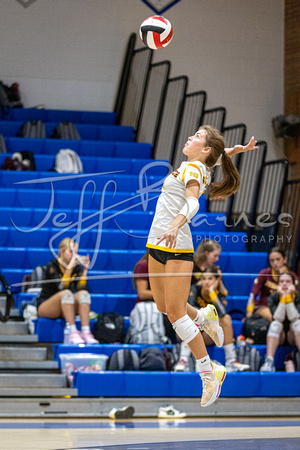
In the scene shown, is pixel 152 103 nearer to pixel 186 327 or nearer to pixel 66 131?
pixel 66 131

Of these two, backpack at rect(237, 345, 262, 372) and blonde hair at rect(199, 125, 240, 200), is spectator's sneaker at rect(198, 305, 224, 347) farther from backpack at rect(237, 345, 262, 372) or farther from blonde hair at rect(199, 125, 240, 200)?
backpack at rect(237, 345, 262, 372)

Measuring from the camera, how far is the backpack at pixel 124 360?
639cm

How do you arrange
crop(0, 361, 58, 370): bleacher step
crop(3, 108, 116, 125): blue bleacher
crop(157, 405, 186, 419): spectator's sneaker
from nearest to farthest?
crop(157, 405, 186, 419): spectator's sneaker
crop(0, 361, 58, 370): bleacher step
crop(3, 108, 116, 125): blue bleacher

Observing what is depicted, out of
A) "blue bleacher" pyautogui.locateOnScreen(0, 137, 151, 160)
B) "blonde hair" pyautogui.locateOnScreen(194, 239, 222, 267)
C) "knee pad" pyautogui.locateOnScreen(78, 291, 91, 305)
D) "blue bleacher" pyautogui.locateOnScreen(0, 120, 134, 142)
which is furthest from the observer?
"blue bleacher" pyautogui.locateOnScreen(0, 120, 134, 142)

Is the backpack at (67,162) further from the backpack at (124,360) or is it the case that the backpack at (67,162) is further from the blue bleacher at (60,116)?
the backpack at (124,360)

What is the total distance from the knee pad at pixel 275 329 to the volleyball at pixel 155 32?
9.43 ft

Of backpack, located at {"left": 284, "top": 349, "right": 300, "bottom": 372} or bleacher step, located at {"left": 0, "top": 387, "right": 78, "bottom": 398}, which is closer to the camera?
bleacher step, located at {"left": 0, "top": 387, "right": 78, "bottom": 398}

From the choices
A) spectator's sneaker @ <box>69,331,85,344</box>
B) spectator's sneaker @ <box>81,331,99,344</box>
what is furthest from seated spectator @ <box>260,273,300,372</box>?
spectator's sneaker @ <box>69,331,85,344</box>

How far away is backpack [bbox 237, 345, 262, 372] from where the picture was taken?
667 centimetres

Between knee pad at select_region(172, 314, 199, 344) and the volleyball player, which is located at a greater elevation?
the volleyball player

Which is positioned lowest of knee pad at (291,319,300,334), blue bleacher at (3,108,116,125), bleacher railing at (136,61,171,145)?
knee pad at (291,319,300,334)

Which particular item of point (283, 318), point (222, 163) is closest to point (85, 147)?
point (283, 318)

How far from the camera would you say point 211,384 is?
4.30 metres

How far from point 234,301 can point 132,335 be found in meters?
1.36
